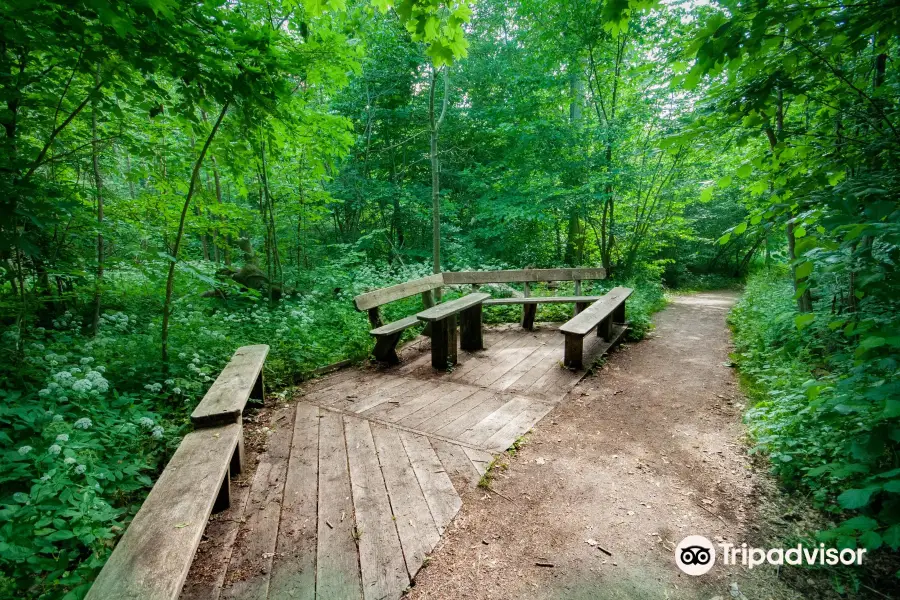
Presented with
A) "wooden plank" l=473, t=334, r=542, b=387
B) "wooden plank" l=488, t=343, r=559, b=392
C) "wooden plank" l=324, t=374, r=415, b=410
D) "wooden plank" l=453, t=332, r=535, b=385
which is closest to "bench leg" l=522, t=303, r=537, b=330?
"wooden plank" l=453, t=332, r=535, b=385


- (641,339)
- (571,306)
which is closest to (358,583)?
(641,339)

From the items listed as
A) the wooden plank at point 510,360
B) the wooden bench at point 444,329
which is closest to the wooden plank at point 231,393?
the wooden bench at point 444,329

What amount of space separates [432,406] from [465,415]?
372 mm

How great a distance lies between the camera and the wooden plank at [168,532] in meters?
1.40

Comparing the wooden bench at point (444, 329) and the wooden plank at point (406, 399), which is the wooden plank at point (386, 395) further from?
the wooden bench at point (444, 329)

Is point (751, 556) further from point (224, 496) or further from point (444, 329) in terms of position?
point (444, 329)

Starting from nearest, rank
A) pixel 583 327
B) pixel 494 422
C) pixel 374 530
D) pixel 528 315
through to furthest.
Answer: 1. pixel 374 530
2. pixel 494 422
3. pixel 583 327
4. pixel 528 315

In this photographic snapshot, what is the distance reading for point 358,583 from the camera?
1852mm

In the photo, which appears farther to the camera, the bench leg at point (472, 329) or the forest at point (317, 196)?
the bench leg at point (472, 329)

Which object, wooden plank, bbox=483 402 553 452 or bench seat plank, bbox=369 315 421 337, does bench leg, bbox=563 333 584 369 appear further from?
bench seat plank, bbox=369 315 421 337

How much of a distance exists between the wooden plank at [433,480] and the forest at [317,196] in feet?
5.24

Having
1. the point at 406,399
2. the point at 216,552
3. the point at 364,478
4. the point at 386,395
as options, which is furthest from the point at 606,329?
the point at 216,552

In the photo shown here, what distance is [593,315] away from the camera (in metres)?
5.16

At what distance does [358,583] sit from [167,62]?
126 inches
